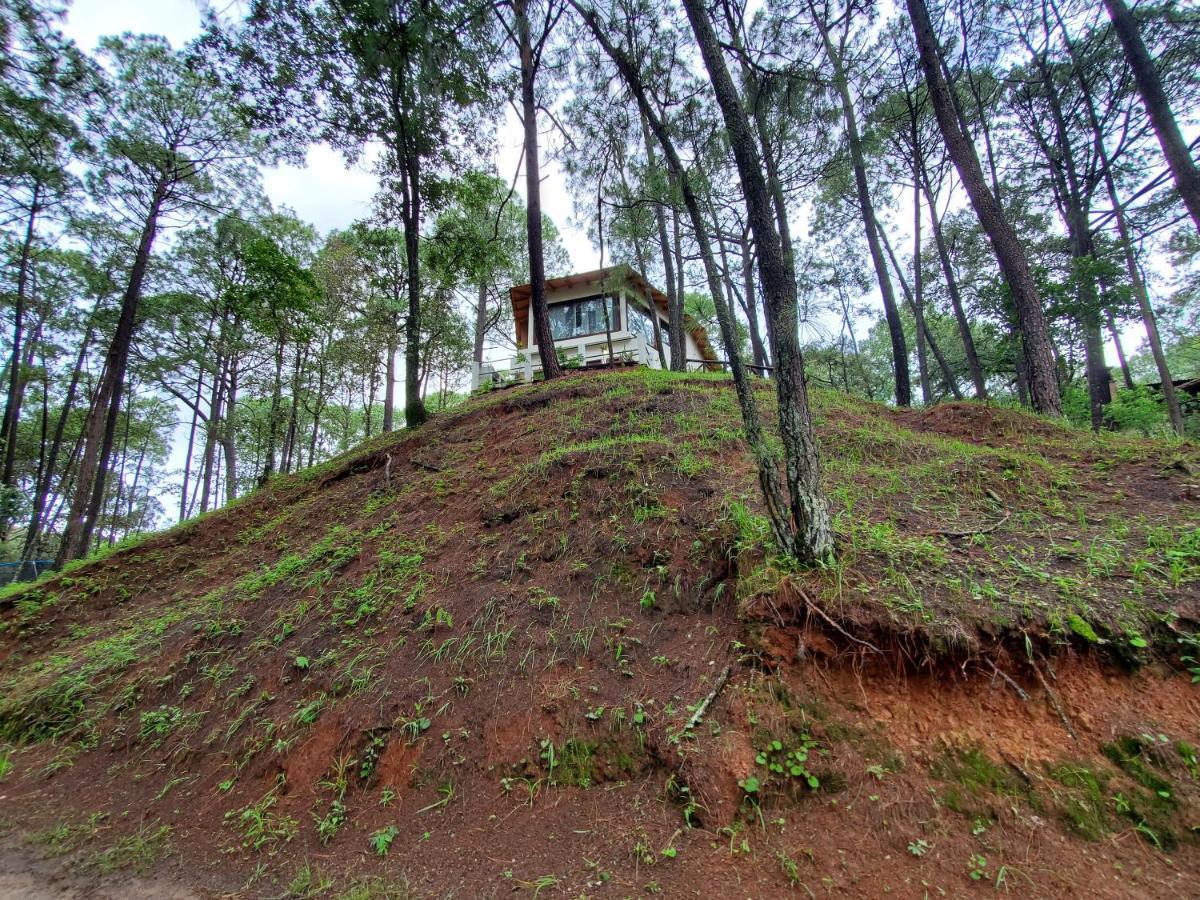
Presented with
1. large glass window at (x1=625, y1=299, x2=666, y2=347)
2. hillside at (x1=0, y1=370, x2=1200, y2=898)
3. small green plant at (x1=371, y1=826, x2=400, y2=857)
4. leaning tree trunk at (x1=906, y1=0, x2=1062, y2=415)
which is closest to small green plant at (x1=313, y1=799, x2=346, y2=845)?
hillside at (x1=0, y1=370, x2=1200, y2=898)

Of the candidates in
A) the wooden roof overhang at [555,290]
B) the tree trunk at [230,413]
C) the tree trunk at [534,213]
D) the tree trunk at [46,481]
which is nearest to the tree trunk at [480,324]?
the wooden roof overhang at [555,290]

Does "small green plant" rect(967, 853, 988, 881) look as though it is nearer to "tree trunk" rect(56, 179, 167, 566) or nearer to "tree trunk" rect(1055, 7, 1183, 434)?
"tree trunk" rect(1055, 7, 1183, 434)

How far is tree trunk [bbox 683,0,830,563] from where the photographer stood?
3.14 metres

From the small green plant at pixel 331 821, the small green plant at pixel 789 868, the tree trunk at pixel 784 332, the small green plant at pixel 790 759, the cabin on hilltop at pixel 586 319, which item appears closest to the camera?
the small green plant at pixel 789 868

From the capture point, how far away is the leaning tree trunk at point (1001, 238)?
6582 mm

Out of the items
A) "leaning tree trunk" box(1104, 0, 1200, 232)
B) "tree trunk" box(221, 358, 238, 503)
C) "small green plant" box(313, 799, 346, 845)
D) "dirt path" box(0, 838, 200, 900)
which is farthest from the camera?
"tree trunk" box(221, 358, 238, 503)

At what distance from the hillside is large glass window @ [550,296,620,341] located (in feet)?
45.5

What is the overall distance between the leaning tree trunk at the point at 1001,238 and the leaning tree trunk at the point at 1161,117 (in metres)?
1.60

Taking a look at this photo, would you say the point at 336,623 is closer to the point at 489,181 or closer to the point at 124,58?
the point at 489,181

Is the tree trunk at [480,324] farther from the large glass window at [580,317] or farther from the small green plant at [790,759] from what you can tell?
the small green plant at [790,759]

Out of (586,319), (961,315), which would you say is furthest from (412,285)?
(961,315)

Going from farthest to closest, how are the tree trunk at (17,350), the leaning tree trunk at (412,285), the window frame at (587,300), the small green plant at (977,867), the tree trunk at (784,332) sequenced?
the window frame at (587,300) < the tree trunk at (17,350) < the leaning tree trunk at (412,285) < the tree trunk at (784,332) < the small green plant at (977,867)

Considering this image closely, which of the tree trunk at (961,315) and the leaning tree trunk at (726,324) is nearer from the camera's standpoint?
the leaning tree trunk at (726,324)

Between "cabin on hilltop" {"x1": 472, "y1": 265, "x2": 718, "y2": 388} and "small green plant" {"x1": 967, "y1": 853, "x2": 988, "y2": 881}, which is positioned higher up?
"cabin on hilltop" {"x1": 472, "y1": 265, "x2": 718, "y2": 388}
